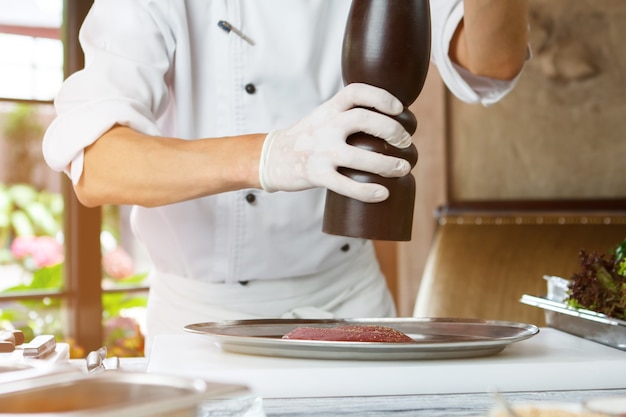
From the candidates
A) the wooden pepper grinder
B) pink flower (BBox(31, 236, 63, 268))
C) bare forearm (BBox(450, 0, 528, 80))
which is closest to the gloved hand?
the wooden pepper grinder

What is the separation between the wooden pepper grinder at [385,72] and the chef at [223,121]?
302 mm

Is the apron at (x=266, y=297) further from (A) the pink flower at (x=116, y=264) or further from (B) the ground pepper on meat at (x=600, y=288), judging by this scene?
(A) the pink flower at (x=116, y=264)

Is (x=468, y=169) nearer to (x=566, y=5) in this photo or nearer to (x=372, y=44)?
(x=566, y=5)

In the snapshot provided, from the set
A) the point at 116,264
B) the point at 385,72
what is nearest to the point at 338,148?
the point at 385,72

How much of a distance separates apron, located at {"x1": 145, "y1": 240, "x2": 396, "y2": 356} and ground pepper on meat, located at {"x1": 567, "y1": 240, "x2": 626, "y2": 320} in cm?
46

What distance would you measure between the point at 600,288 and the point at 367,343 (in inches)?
18.4

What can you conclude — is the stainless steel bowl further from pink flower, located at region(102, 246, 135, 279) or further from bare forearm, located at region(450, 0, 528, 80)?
pink flower, located at region(102, 246, 135, 279)

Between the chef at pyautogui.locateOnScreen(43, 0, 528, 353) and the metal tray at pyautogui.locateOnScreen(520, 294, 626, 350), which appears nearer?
the metal tray at pyautogui.locateOnScreen(520, 294, 626, 350)

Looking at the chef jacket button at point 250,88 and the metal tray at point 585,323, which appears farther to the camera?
the chef jacket button at point 250,88

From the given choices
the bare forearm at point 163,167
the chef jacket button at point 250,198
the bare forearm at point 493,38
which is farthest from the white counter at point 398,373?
the bare forearm at point 493,38

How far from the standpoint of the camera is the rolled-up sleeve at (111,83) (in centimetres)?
135

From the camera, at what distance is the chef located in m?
1.35

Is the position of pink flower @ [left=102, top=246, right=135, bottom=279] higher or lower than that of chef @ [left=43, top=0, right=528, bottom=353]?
lower

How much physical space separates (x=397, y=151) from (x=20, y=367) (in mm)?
573
